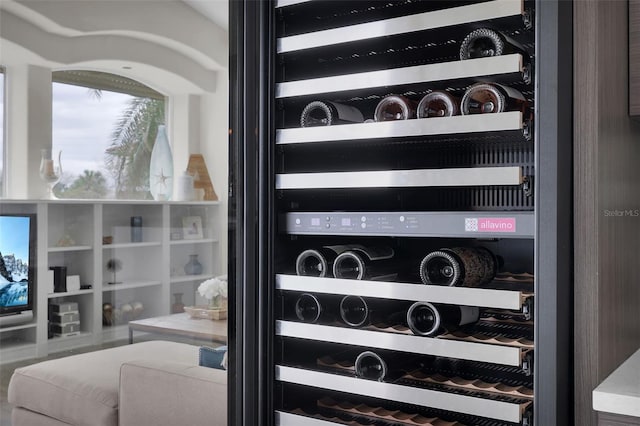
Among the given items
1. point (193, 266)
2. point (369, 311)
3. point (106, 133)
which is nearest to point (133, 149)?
point (106, 133)

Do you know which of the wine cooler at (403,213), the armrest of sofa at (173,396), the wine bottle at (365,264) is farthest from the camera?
the armrest of sofa at (173,396)

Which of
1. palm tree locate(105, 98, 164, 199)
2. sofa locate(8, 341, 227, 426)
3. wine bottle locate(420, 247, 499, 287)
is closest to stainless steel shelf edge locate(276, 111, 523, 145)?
wine bottle locate(420, 247, 499, 287)

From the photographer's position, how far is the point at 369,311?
1510 mm

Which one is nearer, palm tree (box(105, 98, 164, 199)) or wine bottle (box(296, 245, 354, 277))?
wine bottle (box(296, 245, 354, 277))

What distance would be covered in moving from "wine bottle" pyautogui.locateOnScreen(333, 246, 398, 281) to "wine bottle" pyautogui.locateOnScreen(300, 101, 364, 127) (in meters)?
0.29

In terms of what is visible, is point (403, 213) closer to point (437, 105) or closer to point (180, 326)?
point (437, 105)

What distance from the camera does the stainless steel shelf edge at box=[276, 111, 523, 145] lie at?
1.27 meters

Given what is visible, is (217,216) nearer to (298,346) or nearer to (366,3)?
(298,346)

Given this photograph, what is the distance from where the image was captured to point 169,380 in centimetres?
166

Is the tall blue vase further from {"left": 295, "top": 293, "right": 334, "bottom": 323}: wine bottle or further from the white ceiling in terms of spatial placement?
{"left": 295, "top": 293, "right": 334, "bottom": 323}: wine bottle

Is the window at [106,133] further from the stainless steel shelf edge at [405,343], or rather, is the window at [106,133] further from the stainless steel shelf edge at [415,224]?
the stainless steel shelf edge at [405,343]

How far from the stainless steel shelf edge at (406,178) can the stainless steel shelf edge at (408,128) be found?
0.07m

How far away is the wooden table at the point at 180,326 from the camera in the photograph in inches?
65.6

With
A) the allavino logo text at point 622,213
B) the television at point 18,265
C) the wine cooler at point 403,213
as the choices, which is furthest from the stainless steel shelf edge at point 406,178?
the television at point 18,265
